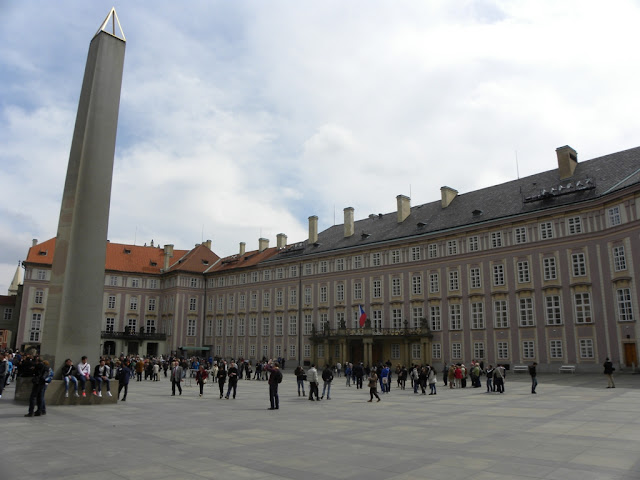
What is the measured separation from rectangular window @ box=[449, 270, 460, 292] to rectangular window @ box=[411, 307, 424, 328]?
410 centimetres

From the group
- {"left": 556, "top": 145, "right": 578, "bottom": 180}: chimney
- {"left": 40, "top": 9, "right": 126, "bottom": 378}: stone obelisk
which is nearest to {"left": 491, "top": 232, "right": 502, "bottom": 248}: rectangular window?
Result: {"left": 556, "top": 145, "right": 578, "bottom": 180}: chimney

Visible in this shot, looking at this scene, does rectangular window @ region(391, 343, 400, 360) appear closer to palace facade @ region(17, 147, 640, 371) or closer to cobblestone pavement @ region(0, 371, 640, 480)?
palace facade @ region(17, 147, 640, 371)

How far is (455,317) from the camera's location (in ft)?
162

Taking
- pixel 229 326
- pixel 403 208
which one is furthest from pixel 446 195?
pixel 229 326

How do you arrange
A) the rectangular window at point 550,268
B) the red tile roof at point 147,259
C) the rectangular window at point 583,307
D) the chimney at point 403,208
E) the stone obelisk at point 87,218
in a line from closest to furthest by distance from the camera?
1. the stone obelisk at point 87,218
2. the rectangular window at point 583,307
3. the rectangular window at point 550,268
4. the chimney at point 403,208
5. the red tile roof at point 147,259

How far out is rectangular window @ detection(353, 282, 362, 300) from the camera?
191 feet

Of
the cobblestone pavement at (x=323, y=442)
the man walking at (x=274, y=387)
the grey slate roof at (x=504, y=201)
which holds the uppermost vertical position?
the grey slate roof at (x=504, y=201)

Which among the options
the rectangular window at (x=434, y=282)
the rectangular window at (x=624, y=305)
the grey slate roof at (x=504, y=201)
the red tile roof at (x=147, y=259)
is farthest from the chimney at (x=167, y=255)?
the rectangular window at (x=624, y=305)

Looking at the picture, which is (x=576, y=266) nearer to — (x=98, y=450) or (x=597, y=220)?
(x=597, y=220)

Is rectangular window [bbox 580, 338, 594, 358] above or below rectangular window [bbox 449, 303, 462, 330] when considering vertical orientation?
below

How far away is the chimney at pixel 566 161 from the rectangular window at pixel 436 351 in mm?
19650

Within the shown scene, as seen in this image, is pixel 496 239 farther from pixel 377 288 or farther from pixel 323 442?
pixel 323 442

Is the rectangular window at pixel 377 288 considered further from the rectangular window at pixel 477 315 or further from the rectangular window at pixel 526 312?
the rectangular window at pixel 526 312

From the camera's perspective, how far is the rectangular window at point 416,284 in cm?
5277
